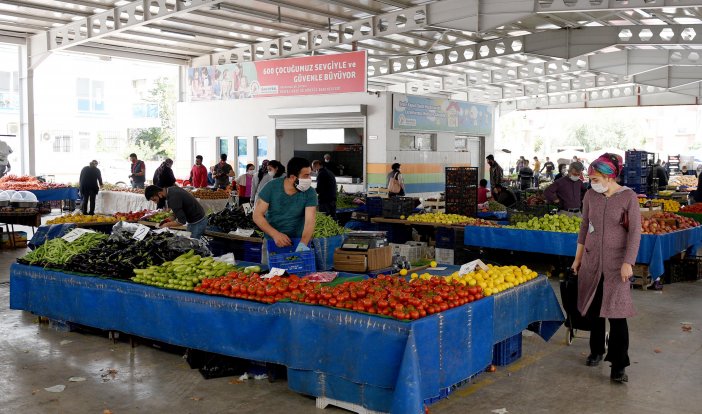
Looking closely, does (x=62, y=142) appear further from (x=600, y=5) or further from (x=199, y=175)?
(x=600, y=5)

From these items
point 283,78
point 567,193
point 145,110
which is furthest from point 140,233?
point 145,110

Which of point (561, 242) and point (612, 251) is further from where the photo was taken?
point (561, 242)

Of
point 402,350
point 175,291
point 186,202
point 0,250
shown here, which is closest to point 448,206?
point 186,202

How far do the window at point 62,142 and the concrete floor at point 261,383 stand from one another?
36386 mm

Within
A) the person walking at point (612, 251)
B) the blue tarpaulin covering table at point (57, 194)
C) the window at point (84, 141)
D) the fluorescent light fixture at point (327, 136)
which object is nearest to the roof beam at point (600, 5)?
the fluorescent light fixture at point (327, 136)

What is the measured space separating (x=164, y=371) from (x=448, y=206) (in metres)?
7.08

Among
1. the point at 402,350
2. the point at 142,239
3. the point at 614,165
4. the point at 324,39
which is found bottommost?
the point at 402,350

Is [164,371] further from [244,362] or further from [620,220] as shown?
[620,220]

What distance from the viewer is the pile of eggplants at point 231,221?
33.3 ft

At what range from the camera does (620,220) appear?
5730mm

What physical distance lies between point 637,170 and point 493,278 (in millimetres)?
11182

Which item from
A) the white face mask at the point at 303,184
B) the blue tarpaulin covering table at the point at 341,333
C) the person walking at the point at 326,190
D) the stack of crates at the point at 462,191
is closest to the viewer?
the blue tarpaulin covering table at the point at 341,333

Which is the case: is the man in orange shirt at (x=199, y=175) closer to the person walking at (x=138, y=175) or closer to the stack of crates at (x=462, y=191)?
A: the person walking at (x=138, y=175)

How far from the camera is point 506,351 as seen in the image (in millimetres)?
6176
